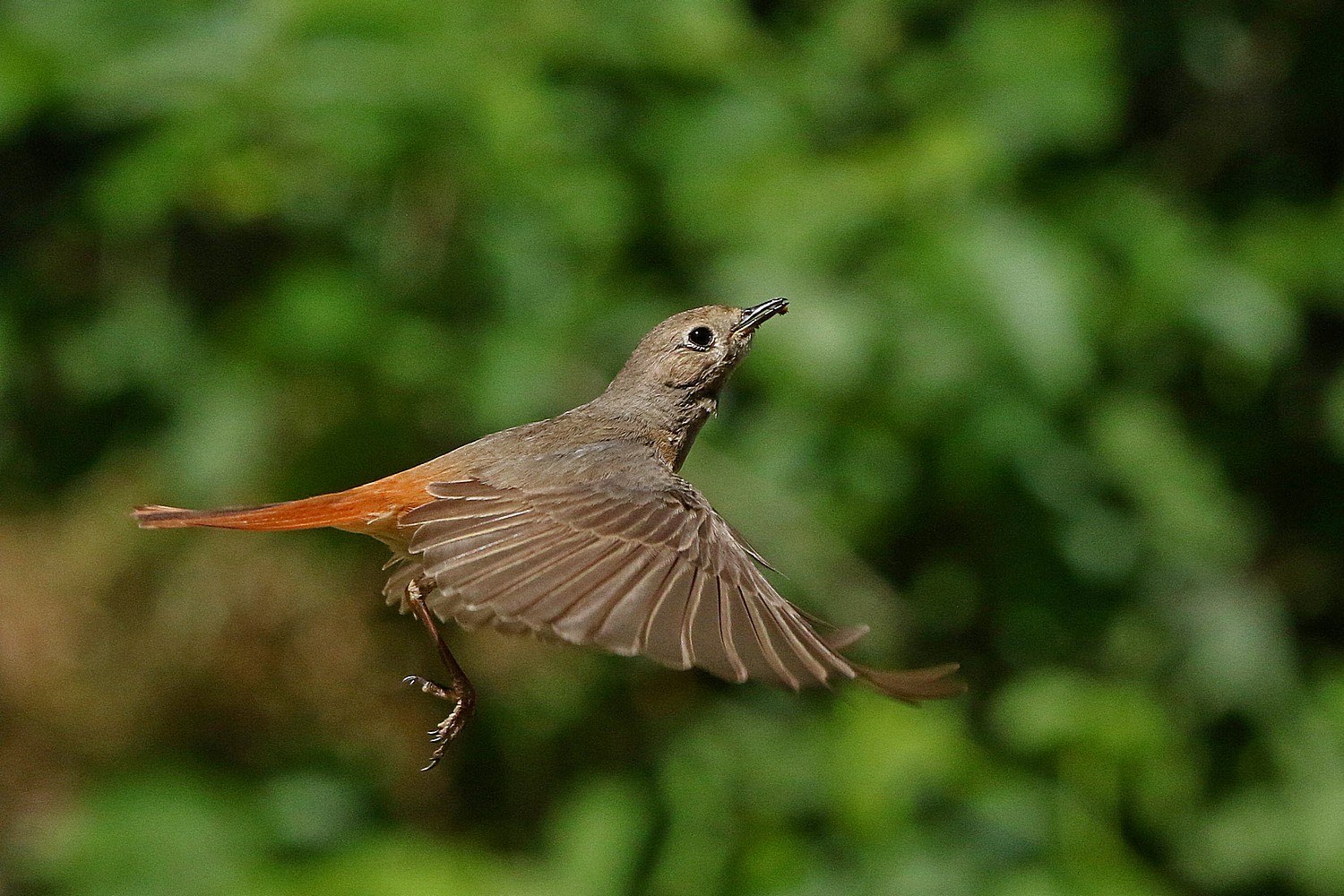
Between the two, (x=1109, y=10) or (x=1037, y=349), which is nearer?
(x=1037, y=349)

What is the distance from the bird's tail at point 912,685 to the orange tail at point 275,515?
80cm

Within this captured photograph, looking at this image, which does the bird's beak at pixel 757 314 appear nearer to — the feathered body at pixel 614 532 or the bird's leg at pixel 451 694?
the feathered body at pixel 614 532

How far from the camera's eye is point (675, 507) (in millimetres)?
2236

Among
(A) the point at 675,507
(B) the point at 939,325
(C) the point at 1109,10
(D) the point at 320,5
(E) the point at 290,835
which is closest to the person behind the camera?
(A) the point at 675,507

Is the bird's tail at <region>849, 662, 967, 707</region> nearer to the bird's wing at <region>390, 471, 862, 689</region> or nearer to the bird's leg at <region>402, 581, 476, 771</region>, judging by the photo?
the bird's wing at <region>390, 471, 862, 689</region>

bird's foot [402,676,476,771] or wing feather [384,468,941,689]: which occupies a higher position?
wing feather [384,468,941,689]

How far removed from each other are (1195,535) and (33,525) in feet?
9.69

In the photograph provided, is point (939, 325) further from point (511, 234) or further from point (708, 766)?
point (708, 766)

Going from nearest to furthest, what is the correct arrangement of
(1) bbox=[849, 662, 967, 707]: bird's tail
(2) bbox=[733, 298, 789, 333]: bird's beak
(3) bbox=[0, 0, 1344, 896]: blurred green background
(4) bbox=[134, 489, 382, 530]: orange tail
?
(1) bbox=[849, 662, 967, 707]: bird's tail
(4) bbox=[134, 489, 382, 530]: orange tail
(2) bbox=[733, 298, 789, 333]: bird's beak
(3) bbox=[0, 0, 1344, 896]: blurred green background

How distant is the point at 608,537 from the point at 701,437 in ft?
5.00

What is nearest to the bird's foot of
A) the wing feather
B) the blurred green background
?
the wing feather

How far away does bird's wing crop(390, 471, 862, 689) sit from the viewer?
1711 mm

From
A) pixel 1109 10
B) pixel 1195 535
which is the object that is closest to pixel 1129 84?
pixel 1109 10

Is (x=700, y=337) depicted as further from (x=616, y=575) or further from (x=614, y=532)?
(x=616, y=575)
